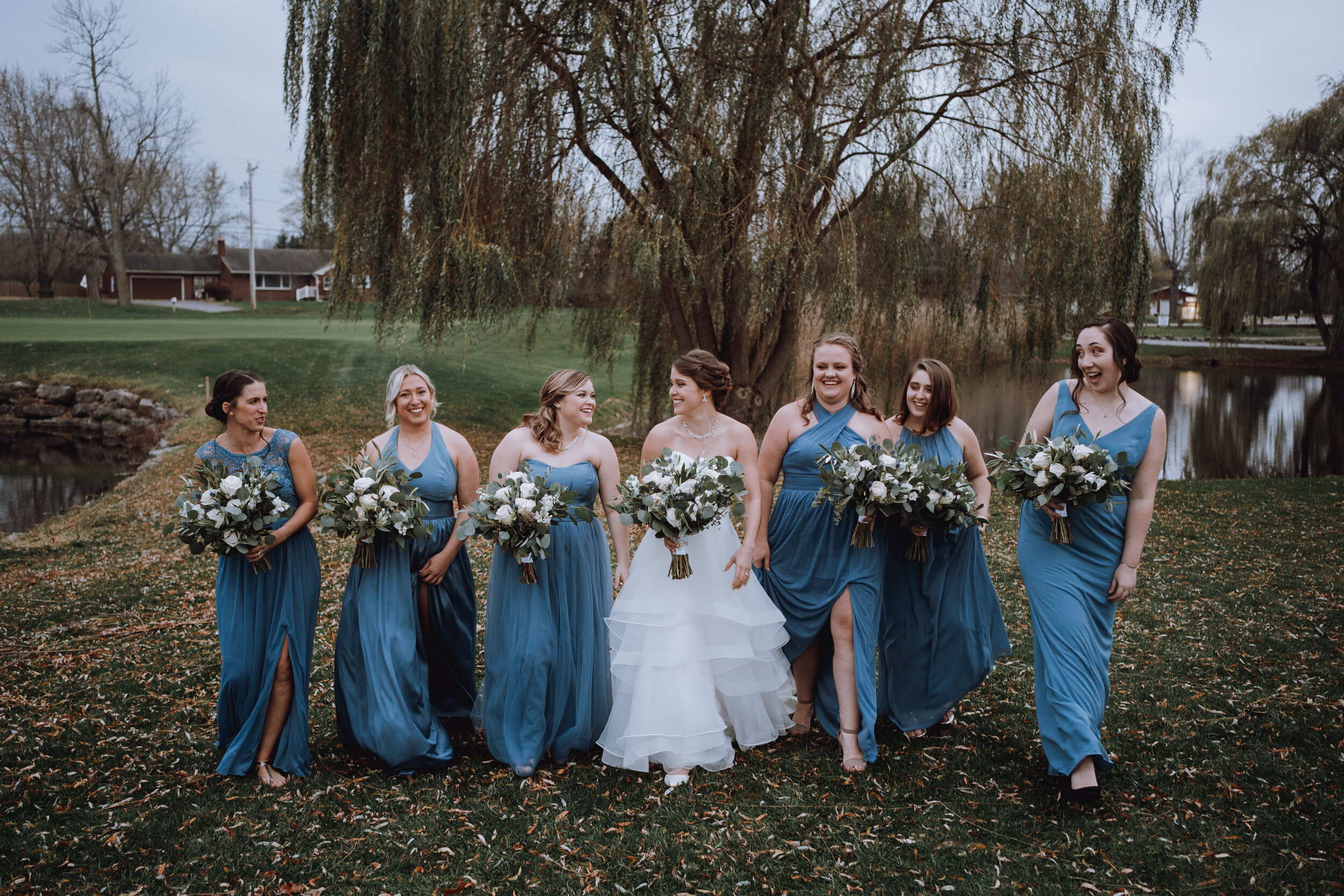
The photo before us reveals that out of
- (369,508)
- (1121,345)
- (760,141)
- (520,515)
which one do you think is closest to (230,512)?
(369,508)

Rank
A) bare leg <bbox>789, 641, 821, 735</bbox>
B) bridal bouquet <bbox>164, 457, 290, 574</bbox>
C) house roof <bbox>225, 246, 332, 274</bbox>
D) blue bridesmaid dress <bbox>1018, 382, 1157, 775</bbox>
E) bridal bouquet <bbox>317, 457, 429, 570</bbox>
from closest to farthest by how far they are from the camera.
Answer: blue bridesmaid dress <bbox>1018, 382, 1157, 775</bbox> → bridal bouquet <bbox>164, 457, 290, 574</bbox> → bridal bouquet <bbox>317, 457, 429, 570</bbox> → bare leg <bbox>789, 641, 821, 735</bbox> → house roof <bbox>225, 246, 332, 274</bbox>

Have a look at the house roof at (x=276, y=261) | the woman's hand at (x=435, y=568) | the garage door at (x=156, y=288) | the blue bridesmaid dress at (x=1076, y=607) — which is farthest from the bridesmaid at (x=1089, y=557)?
the garage door at (x=156, y=288)

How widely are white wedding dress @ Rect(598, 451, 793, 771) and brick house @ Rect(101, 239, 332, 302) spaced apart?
58683 mm

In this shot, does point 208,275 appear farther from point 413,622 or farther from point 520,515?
point 520,515

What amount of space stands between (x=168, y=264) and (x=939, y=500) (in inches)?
2628

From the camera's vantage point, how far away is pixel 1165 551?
9586 millimetres

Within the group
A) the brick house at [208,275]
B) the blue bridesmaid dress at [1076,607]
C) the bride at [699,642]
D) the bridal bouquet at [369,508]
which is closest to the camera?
the blue bridesmaid dress at [1076,607]

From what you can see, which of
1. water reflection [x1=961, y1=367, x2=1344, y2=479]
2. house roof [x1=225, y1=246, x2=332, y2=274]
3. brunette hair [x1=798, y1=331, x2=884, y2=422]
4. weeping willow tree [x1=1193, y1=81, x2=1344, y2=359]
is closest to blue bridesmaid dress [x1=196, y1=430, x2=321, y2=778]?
brunette hair [x1=798, y1=331, x2=884, y2=422]

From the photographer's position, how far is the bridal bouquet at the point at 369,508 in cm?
432

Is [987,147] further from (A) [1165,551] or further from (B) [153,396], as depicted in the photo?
(B) [153,396]

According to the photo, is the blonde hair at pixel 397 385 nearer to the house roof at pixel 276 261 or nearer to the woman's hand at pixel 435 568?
the woman's hand at pixel 435 568

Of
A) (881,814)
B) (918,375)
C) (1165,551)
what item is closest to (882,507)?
(918,375)

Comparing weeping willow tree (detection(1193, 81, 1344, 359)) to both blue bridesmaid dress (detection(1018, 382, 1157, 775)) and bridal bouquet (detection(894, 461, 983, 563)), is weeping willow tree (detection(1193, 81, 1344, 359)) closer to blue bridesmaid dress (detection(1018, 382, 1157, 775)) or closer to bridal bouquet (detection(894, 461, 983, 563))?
blue bridesmaid dress (detection(1018, 382, 1157, 775))

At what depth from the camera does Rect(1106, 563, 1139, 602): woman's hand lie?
4.26m
